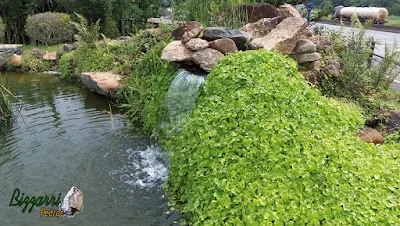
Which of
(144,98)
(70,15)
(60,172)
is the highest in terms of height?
(70,15)

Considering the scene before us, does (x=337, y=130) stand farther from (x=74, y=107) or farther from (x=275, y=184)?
(x=74, y=107)

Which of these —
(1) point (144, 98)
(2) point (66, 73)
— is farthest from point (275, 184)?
(2) point (66, 73)

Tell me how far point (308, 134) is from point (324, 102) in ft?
3.23

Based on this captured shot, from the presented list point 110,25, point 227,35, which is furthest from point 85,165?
point 110,25

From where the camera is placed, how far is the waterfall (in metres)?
4.98

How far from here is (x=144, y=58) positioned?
22.3ft

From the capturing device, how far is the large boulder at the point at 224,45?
5.35 meters

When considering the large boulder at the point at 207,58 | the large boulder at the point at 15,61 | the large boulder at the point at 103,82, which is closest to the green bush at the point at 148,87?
the large boulder at the point at 103,82

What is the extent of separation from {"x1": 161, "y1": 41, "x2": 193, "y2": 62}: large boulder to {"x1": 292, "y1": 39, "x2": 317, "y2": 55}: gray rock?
1.89 meters

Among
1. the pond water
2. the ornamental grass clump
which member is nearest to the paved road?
the ornamental grass clump

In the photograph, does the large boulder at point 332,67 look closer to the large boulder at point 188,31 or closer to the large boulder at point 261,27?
the large boulder at point 261,27

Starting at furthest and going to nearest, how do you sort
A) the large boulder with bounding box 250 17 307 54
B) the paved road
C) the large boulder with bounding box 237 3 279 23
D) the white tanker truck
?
the white tanker truck → the large boulder with bounding box 237 3 279 23 → the paved road → the large boulder with bounding box 250 17 307 54

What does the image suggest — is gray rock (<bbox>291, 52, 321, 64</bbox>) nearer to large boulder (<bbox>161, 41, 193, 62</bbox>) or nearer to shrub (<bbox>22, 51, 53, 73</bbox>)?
large boulder (<bbox>161, 41, 193, 62</bbox>)

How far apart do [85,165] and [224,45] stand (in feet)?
9.45
